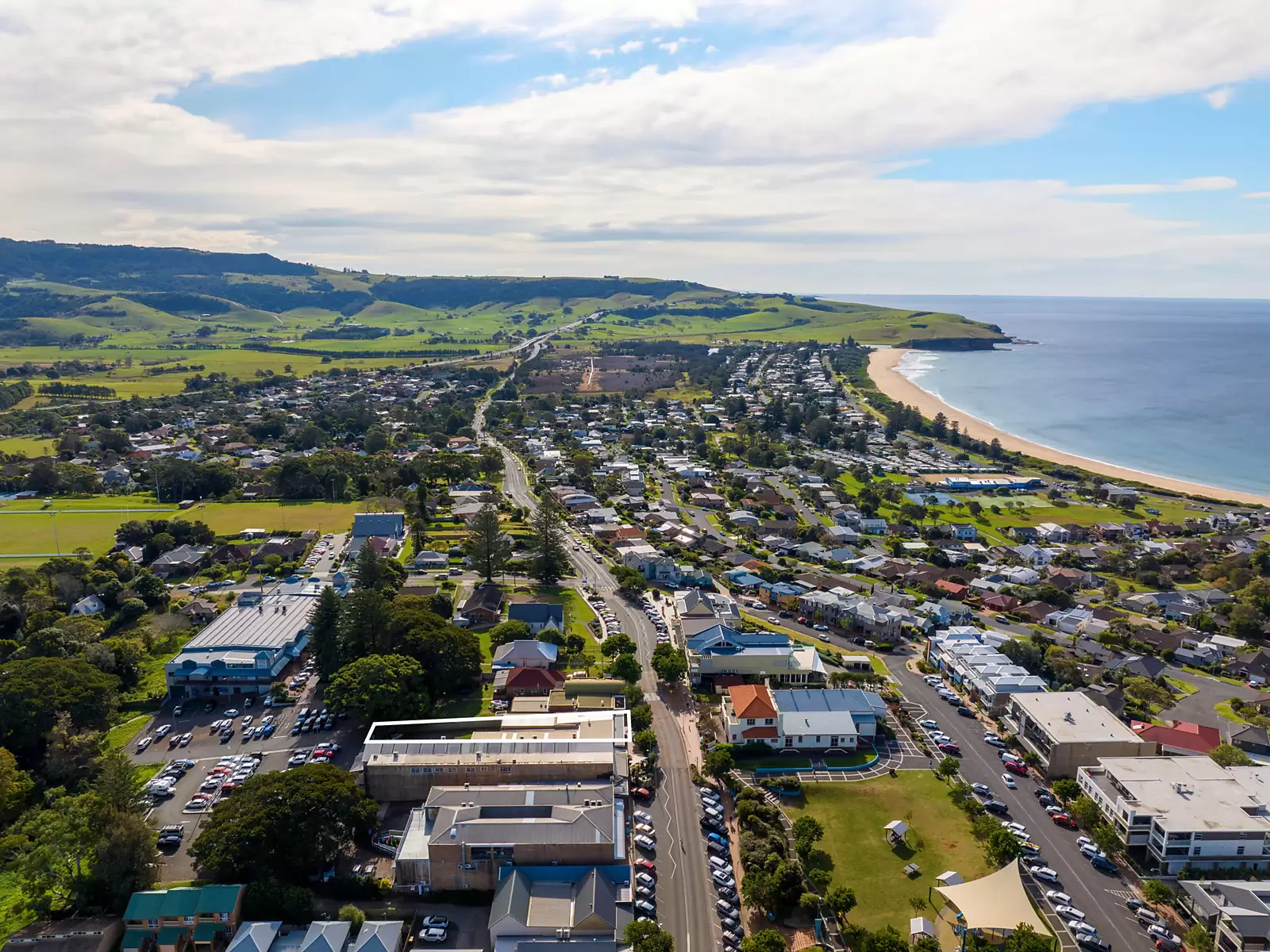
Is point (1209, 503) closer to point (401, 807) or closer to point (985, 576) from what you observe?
point (985, 576)

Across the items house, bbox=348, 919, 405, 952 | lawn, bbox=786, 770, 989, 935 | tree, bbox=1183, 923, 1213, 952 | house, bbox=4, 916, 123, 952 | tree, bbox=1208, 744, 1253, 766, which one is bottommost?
house, bbox=4, 916, 123, 952

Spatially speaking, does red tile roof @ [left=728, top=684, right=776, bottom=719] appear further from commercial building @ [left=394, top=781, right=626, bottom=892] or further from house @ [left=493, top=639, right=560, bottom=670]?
house @ [left=493, top=639, right=560, bottom=670]

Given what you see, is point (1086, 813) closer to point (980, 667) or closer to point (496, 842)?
point (980, 667)

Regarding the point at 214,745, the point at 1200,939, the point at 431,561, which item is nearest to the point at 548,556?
the point at 431,561

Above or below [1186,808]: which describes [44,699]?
below

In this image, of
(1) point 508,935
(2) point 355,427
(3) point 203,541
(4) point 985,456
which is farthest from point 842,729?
(2) point 355,427

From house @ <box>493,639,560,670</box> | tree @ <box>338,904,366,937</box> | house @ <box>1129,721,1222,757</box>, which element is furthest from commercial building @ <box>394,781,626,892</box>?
house @ <box>1129,721,1222,757</box>

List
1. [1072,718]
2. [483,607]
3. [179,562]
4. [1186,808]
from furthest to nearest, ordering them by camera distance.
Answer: [179,562] < [483,607] < [1072,718] < [1186,808]

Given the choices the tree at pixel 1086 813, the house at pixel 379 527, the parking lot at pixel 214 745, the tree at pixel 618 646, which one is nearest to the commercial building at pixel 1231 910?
the tree at pixel 1086 813
